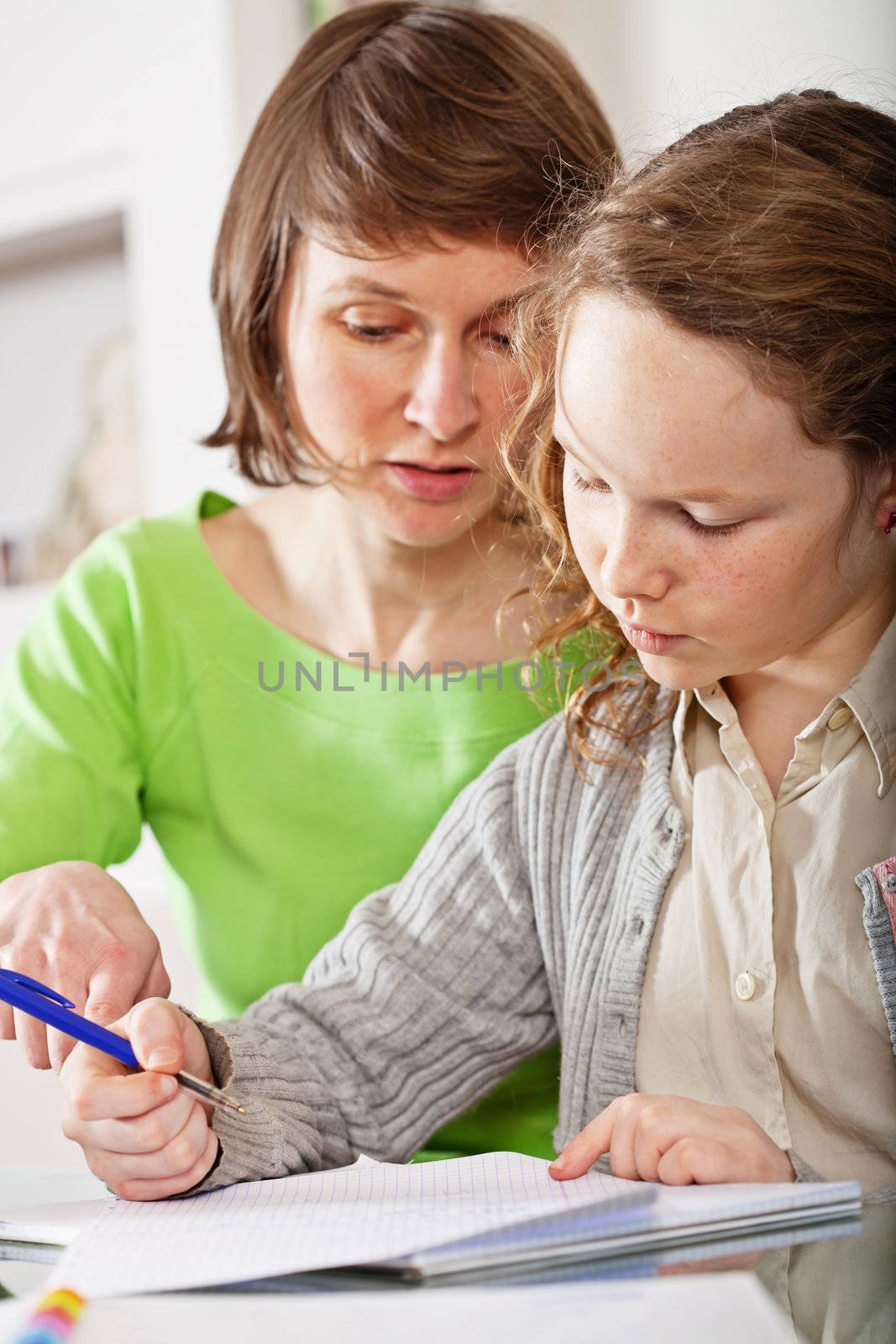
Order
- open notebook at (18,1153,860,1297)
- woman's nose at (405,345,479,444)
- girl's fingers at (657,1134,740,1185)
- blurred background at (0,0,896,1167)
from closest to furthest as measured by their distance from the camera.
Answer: open notebook at (18,1153,860,1297) < girl's fingers at (657,1134,740,1185) < woman's nose at (405,345,479,444) < blurred background at (0,0,896,1167)

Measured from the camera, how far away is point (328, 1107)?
0.83 metres

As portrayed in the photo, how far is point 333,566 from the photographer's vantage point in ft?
3.84

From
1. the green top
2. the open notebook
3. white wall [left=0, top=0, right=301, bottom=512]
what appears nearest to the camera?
the open notebook

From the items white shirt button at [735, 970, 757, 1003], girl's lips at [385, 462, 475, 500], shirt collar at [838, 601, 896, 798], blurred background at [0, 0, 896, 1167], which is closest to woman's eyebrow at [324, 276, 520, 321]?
girl's lips at [385, 462, 475, 500]

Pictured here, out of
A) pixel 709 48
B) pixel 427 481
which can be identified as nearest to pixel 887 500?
pixel 427 481

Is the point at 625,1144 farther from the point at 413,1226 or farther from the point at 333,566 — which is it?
the point at 333,566

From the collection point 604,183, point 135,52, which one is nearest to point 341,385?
point 604,183

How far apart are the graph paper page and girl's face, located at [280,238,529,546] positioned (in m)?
0.47

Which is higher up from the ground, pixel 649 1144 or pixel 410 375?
pixel 410 375

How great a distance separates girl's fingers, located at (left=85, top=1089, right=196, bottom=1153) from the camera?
0.68 meters

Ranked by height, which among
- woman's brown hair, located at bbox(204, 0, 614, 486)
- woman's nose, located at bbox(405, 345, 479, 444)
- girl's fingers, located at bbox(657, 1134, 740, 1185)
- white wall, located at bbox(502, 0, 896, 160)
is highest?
white wall, located at bbox(502, 0, 896, 160)

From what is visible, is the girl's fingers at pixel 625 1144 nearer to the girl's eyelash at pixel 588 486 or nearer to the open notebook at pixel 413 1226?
the open notebook at pixel 413 1226

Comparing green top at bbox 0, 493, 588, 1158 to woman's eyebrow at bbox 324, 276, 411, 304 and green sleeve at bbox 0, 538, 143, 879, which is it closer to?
green sleeve at bbox 0, 538, 143, 879

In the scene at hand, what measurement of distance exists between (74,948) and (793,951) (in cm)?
40
